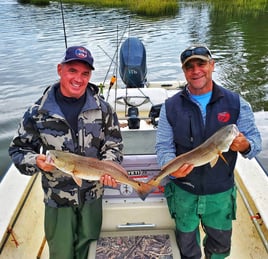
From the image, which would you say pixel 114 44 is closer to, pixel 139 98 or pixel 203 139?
pixel 139 98

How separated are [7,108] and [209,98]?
845cm

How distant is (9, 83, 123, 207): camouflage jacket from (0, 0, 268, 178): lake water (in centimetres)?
405

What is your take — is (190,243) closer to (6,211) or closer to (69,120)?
(69,120)

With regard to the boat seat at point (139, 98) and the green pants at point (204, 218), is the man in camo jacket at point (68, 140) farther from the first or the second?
the boat seat at point (139, 98)

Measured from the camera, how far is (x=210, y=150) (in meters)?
2.43

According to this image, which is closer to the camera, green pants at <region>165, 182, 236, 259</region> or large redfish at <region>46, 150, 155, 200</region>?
large redfish at <region>46, 150, 155, 200</region>

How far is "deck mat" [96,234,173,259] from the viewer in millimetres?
2834

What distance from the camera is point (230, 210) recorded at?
274 centimetres

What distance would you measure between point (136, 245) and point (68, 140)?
109 centimetres

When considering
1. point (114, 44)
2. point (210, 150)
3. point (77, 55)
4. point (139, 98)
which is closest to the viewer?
point (210, 150)

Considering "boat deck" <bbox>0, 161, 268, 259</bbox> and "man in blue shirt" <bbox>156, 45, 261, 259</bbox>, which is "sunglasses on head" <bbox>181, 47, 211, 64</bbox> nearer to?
"man in blue shirt" <bbox>156, 45, 261, 259</bbox>

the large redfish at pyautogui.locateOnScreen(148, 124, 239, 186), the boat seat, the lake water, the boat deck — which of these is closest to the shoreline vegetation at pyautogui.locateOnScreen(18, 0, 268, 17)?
the lake water

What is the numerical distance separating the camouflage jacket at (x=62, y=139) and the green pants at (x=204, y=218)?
0.60 metres

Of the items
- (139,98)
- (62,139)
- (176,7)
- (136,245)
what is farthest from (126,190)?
(176,7)
